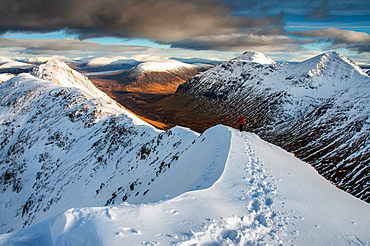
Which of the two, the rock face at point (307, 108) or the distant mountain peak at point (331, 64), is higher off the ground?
the distant mountain peak at point (331, 64)

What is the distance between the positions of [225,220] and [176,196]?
125 inches

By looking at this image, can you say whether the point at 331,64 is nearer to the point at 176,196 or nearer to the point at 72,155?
the point at 72,155

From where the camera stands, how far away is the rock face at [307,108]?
7044 cm

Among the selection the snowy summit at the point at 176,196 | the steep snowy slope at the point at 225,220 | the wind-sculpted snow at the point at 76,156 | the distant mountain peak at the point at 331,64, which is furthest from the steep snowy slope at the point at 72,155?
the distant mountain peak at the point at 331,64

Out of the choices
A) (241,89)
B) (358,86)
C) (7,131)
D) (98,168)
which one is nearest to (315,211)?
(98,168)

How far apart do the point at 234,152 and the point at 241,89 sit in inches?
6243

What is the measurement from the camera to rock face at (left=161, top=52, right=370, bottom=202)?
70.4m

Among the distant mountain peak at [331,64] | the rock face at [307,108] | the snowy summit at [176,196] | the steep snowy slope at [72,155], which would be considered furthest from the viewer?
the distant mountain peak at [331,64]

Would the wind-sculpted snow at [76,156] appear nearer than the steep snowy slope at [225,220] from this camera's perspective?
No

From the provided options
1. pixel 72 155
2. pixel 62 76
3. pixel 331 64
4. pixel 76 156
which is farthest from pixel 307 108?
pixel 62 76

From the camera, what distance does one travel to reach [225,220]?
32.7 feet

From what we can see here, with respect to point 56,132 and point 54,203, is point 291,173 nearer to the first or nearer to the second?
point 54,203

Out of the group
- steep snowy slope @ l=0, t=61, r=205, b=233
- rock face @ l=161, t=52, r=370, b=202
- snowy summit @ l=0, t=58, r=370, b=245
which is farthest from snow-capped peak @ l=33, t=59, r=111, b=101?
snowy summit @ l=0, t=58, r=370, b=245

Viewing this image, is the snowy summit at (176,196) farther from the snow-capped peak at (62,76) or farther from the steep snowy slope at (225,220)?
the snow-capped peak at (62,76)
